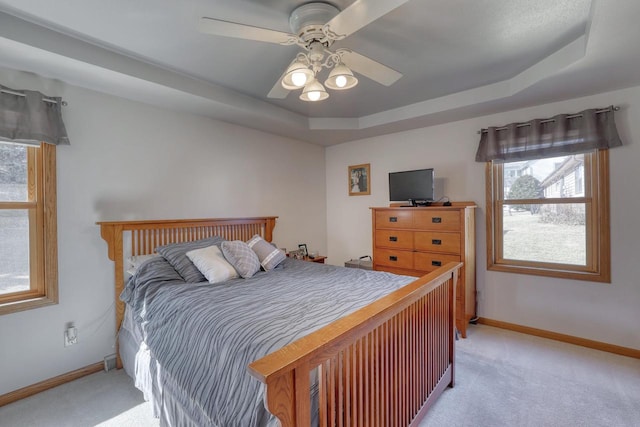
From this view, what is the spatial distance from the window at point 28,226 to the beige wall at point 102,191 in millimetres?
65

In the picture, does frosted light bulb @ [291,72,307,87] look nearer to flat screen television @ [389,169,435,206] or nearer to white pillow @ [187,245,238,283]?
white pillow @ [187,245,238,283]

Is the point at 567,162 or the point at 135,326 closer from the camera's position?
the point at 135,326

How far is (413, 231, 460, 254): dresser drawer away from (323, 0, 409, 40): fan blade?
90.4 inches

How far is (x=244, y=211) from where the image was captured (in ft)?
11.6

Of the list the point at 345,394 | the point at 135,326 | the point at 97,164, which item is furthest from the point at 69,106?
the point at 345,394

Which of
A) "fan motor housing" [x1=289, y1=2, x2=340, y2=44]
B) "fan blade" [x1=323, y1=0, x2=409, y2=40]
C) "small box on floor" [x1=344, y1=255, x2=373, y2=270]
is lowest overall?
"small box on floor" [x1=344, y1=255, x2=373, y2=270]

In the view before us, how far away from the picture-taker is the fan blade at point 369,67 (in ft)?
5.59

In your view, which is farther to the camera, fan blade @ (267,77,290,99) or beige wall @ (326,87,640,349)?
beige wall @ (326,87,640,349)

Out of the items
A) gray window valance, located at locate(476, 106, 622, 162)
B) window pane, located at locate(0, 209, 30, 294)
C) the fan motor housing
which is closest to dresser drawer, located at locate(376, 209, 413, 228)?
gray window valance, located at locate(476, 106, 622, 162)

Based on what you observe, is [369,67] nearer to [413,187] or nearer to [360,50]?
[360,50]

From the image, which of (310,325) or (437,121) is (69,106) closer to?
(310,325)

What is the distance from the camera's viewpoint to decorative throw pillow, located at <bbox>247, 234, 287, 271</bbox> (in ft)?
8.97

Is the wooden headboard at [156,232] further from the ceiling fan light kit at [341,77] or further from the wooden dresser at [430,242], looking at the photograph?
the ceiling fan light kit at [341,77]

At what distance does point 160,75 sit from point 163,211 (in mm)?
1230
